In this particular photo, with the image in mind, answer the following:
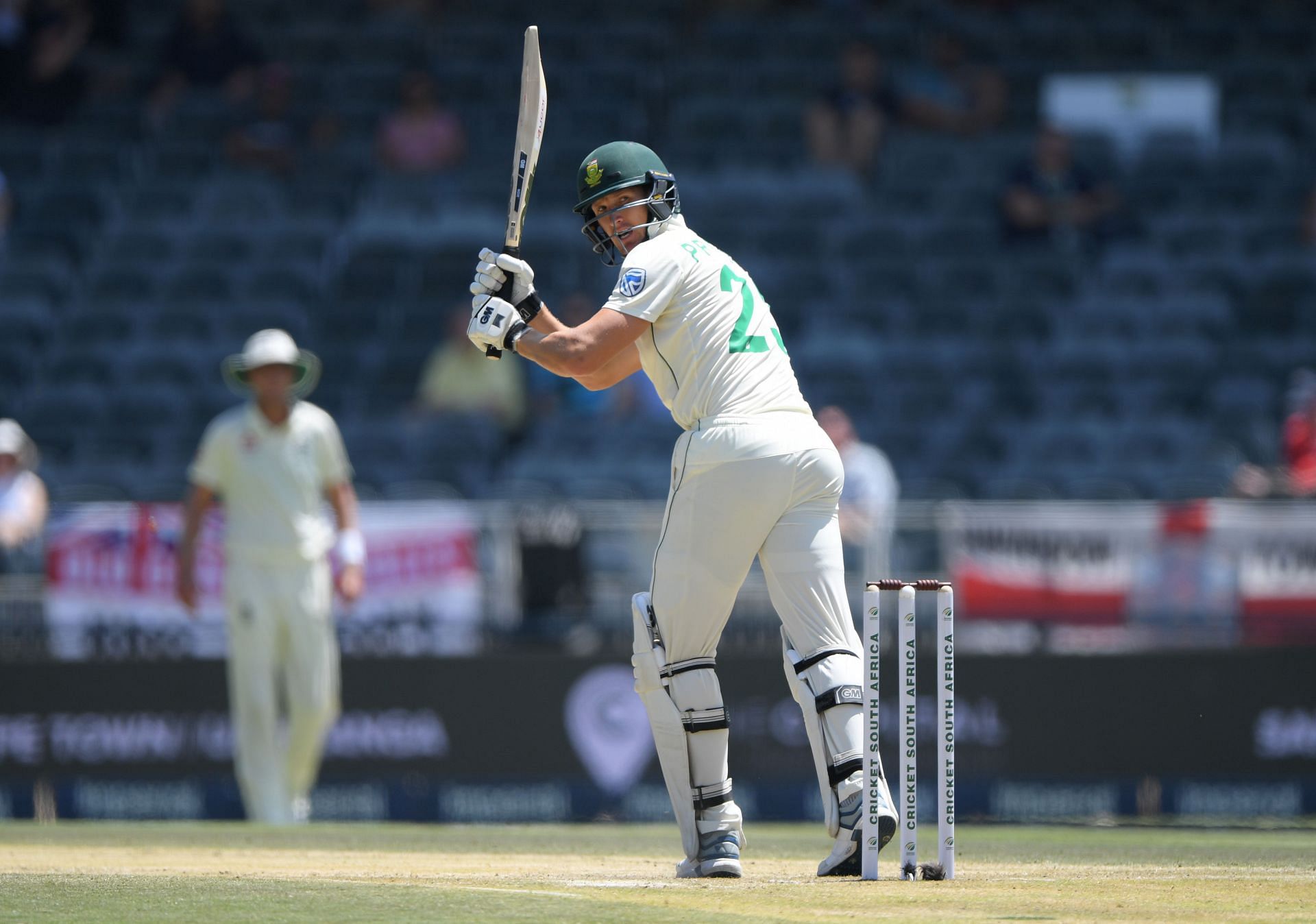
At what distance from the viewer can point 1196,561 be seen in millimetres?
11219

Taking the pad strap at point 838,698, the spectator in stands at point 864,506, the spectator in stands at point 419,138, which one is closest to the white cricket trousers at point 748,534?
the pad strap at point 838,698

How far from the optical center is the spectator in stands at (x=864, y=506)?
11195mm

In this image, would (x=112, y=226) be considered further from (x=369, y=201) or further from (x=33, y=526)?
(x=33, y=526)

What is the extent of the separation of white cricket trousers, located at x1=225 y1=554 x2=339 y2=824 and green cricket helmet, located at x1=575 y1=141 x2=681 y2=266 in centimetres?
438

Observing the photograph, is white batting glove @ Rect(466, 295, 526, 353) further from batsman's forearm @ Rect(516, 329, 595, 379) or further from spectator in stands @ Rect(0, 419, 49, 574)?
spectator in stands @ Rect(0, 419, 49, 574)

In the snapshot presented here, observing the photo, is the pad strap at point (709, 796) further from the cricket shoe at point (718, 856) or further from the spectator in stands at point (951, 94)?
the spectator in stands at point (951, 94)

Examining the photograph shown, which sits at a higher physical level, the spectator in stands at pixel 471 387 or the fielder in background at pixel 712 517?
the spectator in stands at pixel 471 387

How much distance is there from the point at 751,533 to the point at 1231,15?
1336 cm

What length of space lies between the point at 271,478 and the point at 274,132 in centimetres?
753

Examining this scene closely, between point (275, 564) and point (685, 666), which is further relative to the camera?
point (275, 564)

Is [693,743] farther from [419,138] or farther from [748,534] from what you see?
[419,138]

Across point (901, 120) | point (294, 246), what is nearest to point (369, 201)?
point (294, 246)

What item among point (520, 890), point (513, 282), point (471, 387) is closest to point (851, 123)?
point (471, 387)

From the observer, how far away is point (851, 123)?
632 inches
